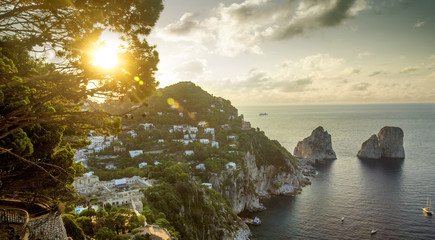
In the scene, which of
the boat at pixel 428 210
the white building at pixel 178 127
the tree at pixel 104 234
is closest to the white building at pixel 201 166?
the white building at pixel 178 127

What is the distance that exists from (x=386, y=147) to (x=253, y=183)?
151 ft

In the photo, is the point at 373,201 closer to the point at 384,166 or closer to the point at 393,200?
the point at 393,200

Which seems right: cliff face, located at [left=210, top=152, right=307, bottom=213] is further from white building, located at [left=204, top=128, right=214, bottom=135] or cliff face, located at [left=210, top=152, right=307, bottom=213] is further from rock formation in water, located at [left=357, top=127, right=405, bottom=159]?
rock formation in water, located at [left=357, top=127, right=405, bottom=159]

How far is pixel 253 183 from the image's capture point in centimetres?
4116

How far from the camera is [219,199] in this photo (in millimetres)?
31609

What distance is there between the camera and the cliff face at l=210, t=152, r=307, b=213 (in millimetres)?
36250

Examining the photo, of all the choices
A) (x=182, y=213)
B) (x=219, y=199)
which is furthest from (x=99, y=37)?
(x=219, y=199)

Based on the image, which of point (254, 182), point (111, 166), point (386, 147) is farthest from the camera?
point (386, 147)

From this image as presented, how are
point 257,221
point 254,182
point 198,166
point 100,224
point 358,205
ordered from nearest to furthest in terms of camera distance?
point 100,224 → point 257,221 → point 358,205 → point 198,166 → point 254,182

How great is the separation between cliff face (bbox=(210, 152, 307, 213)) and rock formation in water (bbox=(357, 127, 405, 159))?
28147 mm

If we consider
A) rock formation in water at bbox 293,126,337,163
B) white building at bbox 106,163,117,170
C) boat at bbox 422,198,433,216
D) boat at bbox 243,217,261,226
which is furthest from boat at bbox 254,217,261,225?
rock formation in water at bbox 293,126,337,163

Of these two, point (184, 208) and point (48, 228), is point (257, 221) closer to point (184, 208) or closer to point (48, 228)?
point (184, 208)

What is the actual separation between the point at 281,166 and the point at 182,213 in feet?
97.6

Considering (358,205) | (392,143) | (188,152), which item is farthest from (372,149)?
(188,152)
